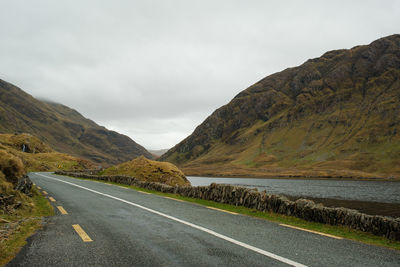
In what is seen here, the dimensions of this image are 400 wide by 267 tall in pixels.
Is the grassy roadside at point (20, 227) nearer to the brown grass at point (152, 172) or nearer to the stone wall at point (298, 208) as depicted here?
the stone wall at point (298, 208)

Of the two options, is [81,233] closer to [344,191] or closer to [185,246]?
[185,246]

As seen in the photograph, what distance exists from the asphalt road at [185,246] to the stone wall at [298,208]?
2.18m

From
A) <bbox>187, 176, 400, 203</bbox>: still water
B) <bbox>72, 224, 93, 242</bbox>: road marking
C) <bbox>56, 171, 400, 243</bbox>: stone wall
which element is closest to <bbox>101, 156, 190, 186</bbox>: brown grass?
<bbox>56, 171, 400, 243</bbox>: stone wall

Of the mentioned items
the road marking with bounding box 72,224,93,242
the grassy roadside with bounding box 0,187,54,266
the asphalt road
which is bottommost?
the grassy roadside with bounding box 0,187,54,266

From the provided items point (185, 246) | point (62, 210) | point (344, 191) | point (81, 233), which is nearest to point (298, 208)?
point (185, 246)

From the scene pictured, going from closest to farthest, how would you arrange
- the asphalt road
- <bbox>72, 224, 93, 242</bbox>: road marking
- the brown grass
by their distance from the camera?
the asphalt road
<bbox>72, 224, 93, 242</bbox>: road marking
the brown grass

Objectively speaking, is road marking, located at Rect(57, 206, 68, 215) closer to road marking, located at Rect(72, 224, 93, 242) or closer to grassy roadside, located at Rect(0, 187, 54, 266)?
grassy roadside, located at Rect(0, 187, 54, 266)

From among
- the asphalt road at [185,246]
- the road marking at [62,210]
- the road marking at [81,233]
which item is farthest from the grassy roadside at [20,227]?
the road marking at [81,233]

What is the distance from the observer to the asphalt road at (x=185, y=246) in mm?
5781

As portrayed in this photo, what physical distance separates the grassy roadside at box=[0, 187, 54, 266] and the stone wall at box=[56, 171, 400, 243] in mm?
8945

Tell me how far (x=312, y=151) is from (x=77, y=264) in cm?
18301

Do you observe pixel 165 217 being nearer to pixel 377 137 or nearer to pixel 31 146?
pixel 31 146

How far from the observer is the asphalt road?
578cm

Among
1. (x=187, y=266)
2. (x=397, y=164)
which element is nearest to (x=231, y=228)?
(x=187, y=266)
